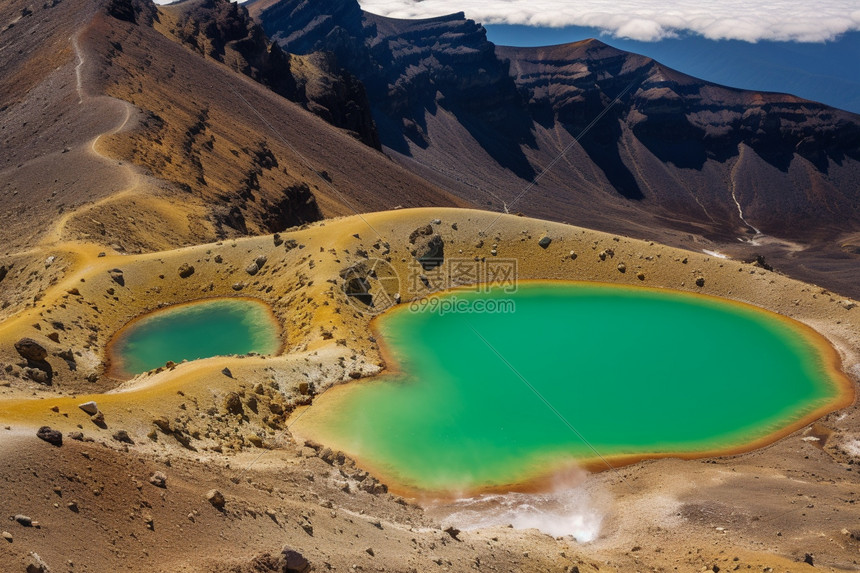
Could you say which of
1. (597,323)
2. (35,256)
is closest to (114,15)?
(35,256)

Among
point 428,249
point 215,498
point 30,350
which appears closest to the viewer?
point 215,498

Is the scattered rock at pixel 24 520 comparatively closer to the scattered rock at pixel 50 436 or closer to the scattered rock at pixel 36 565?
the scattered rock at pixel 36 565

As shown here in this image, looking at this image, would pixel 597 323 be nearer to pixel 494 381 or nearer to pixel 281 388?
pixel 494 381

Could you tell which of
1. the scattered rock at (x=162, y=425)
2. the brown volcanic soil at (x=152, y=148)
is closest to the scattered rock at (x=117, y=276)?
the brown volcanic soil at (x=152, y=148)

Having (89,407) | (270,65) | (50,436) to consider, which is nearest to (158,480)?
(50,436)

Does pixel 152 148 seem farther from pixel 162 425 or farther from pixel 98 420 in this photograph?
pixel 98 420

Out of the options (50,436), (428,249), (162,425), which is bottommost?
(162,425)

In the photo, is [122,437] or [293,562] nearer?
[293,562]
